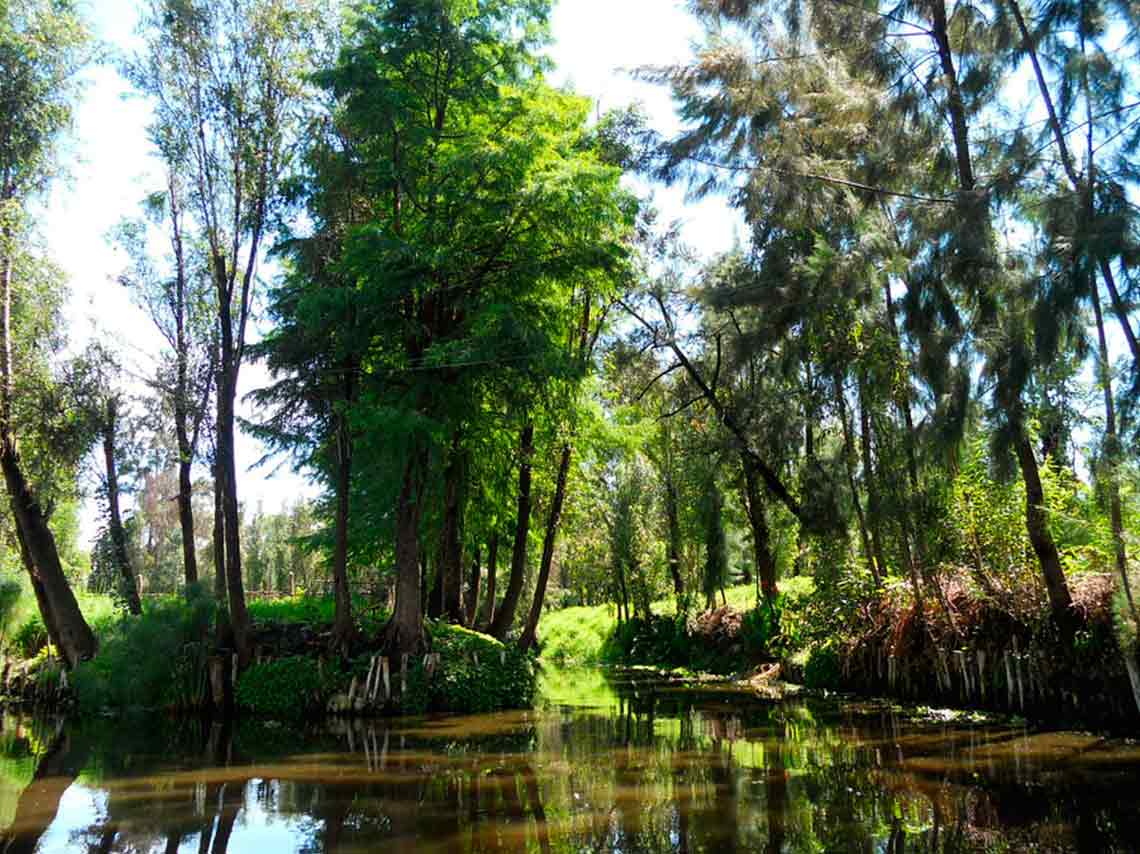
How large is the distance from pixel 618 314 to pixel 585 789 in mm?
16001

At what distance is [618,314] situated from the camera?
2305 centimetres

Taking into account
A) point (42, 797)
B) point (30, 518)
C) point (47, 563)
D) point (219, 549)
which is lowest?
point (42, 797)

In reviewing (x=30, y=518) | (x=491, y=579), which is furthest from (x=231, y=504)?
(x=491, y=579)

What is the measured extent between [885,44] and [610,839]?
11319 millimetres

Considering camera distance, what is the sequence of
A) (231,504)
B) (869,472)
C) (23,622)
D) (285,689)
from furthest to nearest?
1. (23,622)
2. (231,504)
3. (285,689)
4. (869,472)

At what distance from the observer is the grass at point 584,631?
3294 centimetres

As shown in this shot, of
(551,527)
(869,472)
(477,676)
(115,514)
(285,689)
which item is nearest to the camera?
(869,472)

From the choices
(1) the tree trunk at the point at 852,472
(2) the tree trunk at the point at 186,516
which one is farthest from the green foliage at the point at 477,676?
(2) the tree trunk at the point at 186,516

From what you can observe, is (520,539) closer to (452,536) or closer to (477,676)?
(452,536)

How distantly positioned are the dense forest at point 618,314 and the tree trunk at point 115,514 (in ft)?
Answer: 0.41

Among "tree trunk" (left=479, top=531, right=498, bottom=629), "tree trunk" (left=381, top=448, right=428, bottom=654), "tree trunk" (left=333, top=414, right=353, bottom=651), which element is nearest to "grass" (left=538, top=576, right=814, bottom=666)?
"tree trunk" (left=479, top=531, right=498, bottom=629)

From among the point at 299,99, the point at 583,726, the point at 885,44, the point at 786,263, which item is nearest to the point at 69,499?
the point at 299,99

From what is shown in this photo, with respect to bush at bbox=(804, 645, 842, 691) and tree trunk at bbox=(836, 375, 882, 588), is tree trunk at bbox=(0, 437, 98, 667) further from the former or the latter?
tree trunk at bbox=(836, 375, 882, 588)

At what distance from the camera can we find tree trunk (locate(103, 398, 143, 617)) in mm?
20828
